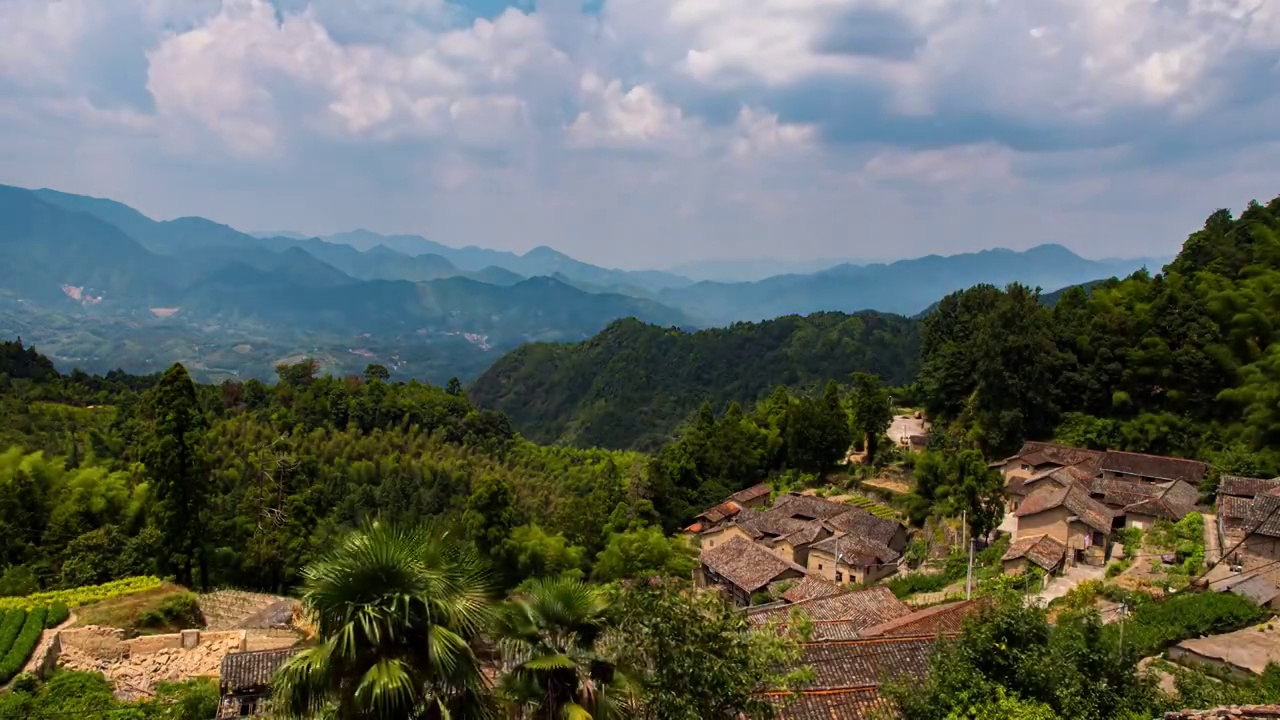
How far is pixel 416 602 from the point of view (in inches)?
213

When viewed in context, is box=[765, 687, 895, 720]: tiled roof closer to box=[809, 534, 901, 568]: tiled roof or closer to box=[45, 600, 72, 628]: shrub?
box=[809, 534, 901, 568]: tiled roof

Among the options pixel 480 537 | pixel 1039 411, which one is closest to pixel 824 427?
pixel 1039 411

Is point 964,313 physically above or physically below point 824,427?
above

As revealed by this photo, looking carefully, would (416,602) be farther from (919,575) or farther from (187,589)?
(919,575)

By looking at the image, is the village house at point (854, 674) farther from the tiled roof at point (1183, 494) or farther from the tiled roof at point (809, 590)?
the tiled roof at point (1183, 494)

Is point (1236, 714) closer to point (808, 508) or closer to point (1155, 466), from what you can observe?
point (1155, 466)

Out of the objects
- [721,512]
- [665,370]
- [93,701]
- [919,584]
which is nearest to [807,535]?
[919,584]

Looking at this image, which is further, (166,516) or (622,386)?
(622,386)

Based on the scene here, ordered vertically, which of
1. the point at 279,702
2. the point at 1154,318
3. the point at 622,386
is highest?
the point at 1154,318

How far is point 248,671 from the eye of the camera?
12852 mm

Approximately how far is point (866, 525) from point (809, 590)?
26.2 feet

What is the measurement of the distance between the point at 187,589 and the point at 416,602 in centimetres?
2058

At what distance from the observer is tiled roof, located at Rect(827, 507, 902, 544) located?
2906cm

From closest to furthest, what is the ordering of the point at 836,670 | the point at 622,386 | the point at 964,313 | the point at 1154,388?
the point at 836,670 < the point at 1154,388 < the point at 964,313 < the point at 622,386
